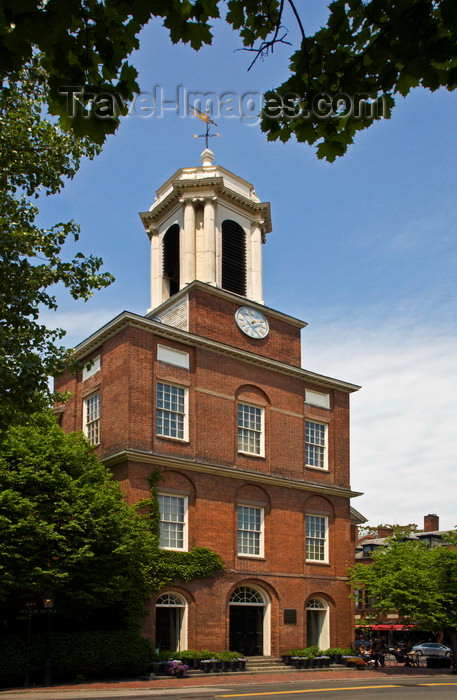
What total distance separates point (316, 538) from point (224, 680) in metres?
10.6

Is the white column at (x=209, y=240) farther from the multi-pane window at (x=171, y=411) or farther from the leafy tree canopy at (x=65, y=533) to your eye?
the leafy tree canopy at (x=65, y=533)

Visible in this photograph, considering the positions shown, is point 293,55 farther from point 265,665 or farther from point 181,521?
point 265,665

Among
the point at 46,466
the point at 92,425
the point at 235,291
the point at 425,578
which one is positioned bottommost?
the point at 425,578

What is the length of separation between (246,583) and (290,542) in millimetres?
3281

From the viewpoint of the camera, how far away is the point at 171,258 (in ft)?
127

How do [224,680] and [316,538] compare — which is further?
[316,538]

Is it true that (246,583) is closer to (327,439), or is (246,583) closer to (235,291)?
(327,439)

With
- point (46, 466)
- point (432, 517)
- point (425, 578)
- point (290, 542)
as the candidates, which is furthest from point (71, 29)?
point (432, 517)

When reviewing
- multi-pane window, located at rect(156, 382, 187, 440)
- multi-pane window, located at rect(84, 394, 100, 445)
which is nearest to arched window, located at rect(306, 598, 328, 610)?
multi-pane window, located at rect(156, 382, 187, 440)

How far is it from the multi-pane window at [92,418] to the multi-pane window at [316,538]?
1105 centimetres

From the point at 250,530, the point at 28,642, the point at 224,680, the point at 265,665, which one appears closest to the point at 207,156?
the point at 250,530

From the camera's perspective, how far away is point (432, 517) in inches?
3078

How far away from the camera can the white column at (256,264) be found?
124ft

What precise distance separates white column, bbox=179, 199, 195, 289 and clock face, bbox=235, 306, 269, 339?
2978 mm
